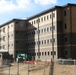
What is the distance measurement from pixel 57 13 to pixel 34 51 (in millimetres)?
23665

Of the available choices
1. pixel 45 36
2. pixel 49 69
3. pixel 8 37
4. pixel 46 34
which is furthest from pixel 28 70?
pixel 8 37

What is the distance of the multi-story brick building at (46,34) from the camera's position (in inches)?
3172

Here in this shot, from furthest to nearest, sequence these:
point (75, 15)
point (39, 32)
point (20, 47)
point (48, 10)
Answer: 1. point (20, 47)
2. point (39, 32)
3. point (48, 10)
4. point (75, 15)

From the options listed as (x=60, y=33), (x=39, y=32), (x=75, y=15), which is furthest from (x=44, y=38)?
(x=75, y=15)

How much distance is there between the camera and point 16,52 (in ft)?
365

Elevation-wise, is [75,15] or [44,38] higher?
[75,15]

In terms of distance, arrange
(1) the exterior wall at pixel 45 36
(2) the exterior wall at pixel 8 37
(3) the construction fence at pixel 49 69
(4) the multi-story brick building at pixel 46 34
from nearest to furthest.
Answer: (3) the construction fence at pixel 49 69 < (4) the multi-story brick building at pixel 46 34 < (1) the exterior wall at pixel 45 36 < (2) the exterior wall at pixel 8 37

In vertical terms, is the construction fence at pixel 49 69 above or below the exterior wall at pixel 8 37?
below

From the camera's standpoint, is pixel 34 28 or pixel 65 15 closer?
pixel 65 15

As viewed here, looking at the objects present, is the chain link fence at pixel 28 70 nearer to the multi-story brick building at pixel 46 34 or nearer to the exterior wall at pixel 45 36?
the multi-story brick building at pixel 46 34

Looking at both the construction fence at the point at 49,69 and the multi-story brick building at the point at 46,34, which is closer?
the construction fence at the point at 49,69

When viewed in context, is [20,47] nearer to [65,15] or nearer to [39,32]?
[39,32]

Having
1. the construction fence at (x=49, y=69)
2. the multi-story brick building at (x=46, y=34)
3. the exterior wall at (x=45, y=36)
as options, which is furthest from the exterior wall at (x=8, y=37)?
the construction fence at (x=49, y=69)

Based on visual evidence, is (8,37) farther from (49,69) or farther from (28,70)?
(49,69)
